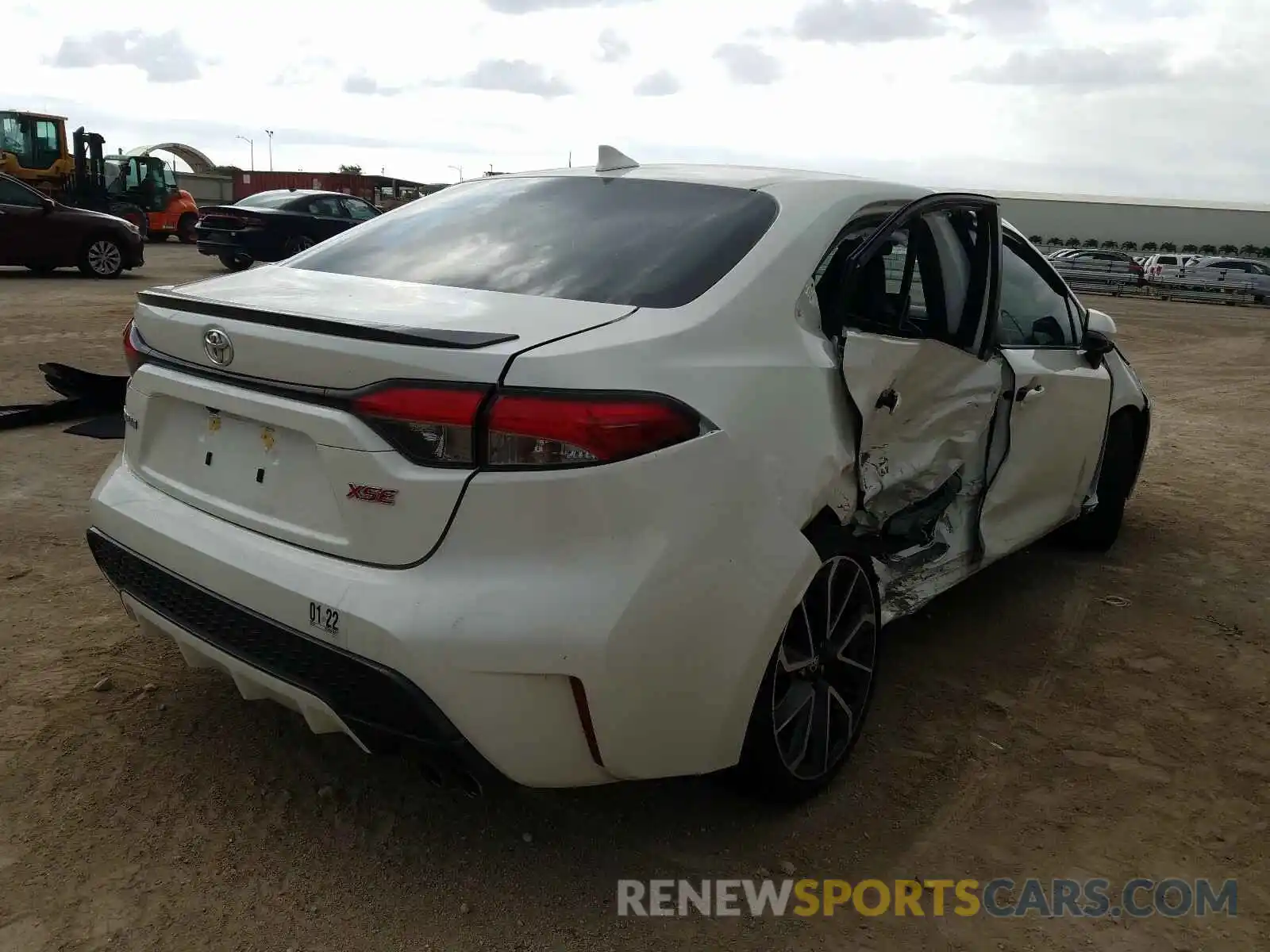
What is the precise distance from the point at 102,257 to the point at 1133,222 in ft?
151

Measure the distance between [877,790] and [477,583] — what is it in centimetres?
146

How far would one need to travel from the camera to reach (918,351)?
317cm

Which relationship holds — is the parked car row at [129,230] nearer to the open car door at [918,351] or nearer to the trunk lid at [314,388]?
the open car door at [918,351]

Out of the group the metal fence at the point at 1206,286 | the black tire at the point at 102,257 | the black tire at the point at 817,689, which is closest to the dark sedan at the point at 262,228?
the black tire at the point at 102,257

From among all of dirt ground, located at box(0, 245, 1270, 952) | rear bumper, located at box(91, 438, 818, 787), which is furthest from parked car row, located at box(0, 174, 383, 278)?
rear bumper, located at box(91, 438, 818, 787)

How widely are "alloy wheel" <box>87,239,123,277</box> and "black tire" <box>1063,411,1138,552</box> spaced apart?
48.9ft

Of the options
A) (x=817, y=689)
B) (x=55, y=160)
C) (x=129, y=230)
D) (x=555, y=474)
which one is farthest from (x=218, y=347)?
(x=55, y=160)

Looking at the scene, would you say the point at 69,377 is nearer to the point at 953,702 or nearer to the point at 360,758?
A: the point at 360,758

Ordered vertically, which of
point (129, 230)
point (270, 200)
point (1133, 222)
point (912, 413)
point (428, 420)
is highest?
point (1133, 222)

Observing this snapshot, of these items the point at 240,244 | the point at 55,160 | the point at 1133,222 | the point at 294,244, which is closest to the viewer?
the point at 240,244

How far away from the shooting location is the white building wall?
4684 centimetres

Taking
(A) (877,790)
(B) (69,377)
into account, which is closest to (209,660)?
(A) (877,790)

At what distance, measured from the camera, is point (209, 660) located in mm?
2543

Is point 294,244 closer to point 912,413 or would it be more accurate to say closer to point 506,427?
point 912,413
